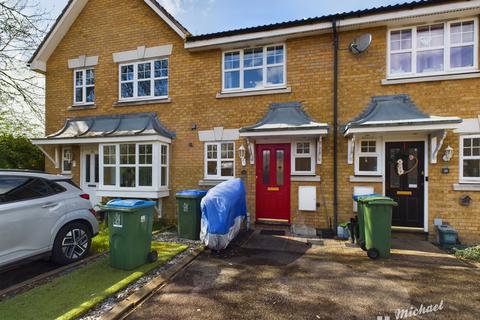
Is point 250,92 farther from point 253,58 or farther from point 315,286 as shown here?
point 315,286

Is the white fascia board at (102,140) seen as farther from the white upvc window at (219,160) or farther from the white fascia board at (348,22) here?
the white fascia board at (348,22)

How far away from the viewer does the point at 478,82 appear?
6539mm

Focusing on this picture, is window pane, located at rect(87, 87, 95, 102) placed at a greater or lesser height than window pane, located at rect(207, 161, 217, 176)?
greater

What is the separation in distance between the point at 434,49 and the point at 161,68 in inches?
321

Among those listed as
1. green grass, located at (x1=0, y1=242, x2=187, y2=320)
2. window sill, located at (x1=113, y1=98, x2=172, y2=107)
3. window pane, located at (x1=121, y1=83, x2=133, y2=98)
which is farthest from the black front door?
window pane, located at (x1=121, y1=83, x2=133, y2=98)

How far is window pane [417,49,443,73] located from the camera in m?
6.89

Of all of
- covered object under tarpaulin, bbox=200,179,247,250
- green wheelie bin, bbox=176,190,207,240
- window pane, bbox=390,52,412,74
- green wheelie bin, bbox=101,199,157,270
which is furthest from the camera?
window pane, bbox=390,52,412,74

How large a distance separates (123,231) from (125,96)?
6.39 meters

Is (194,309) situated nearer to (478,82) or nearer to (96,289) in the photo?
(96,289)

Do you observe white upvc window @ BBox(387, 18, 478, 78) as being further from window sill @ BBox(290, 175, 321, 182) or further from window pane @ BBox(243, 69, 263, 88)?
window pane @ BBox(243, 69, 263, 88)

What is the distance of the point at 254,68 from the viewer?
8211 mm

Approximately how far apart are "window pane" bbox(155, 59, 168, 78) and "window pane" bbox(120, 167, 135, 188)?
3.37m

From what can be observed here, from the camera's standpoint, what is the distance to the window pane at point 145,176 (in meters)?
Result: 8.42

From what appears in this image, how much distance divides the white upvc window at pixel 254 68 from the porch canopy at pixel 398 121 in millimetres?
2547
